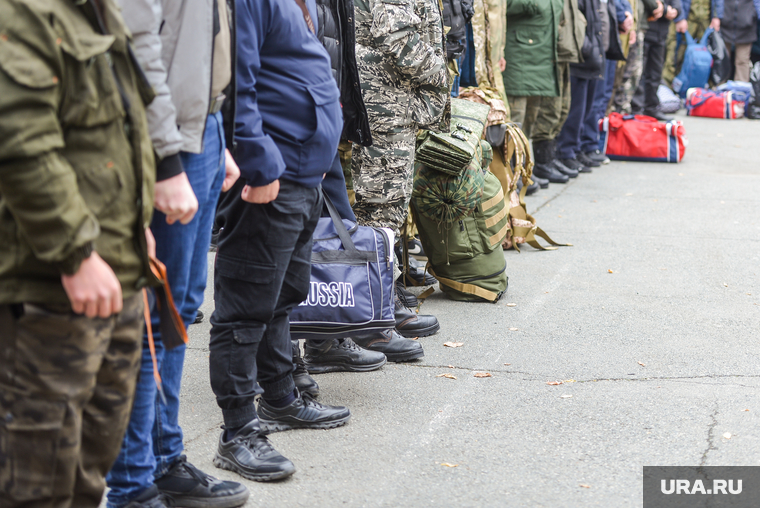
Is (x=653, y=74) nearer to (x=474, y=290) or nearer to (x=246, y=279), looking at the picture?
(x=474, y=290)

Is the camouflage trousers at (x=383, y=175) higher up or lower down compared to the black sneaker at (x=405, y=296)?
higher up

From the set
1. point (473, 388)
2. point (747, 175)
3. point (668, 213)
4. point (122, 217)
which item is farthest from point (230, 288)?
point (747, 175)

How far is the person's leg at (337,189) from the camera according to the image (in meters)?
3.77

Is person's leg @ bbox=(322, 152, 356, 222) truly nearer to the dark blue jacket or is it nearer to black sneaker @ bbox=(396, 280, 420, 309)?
the dark blue jacket

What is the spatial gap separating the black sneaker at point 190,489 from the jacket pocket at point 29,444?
799 millimetres

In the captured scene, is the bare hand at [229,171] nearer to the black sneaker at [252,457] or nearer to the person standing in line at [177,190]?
the person standing in line at [177,190]

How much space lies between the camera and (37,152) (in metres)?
1.64

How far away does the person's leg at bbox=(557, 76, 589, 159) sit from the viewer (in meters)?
9.17

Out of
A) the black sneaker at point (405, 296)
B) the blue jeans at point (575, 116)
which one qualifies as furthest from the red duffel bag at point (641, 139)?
the black sneaker at point (405, 296)

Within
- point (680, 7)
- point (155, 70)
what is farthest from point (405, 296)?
point (680, 7)

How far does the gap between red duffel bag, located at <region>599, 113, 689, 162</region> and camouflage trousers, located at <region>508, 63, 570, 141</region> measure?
180 centimetres

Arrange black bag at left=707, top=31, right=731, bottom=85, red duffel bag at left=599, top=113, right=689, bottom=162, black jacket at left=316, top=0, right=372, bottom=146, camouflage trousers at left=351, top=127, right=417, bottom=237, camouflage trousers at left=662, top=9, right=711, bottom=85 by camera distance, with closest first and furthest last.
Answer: black jacket at left=316, top=0, right=372, bottom=146
camouflage trousers at left=351, top=127, right=417, bottom=237
red duffel bag at left=599, top=113, right=689, bottom=162
black bag at left=707, top=31, right=731, bottom=85
camouflage trousers at left=662, top=9, right=711, bottom=85

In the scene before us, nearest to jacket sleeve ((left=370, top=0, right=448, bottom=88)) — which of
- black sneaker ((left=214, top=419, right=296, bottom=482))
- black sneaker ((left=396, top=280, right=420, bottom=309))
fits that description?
black sneaker ((left=396, top=280, right=420, bottom=309))

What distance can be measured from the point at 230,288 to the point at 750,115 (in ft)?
43.6
